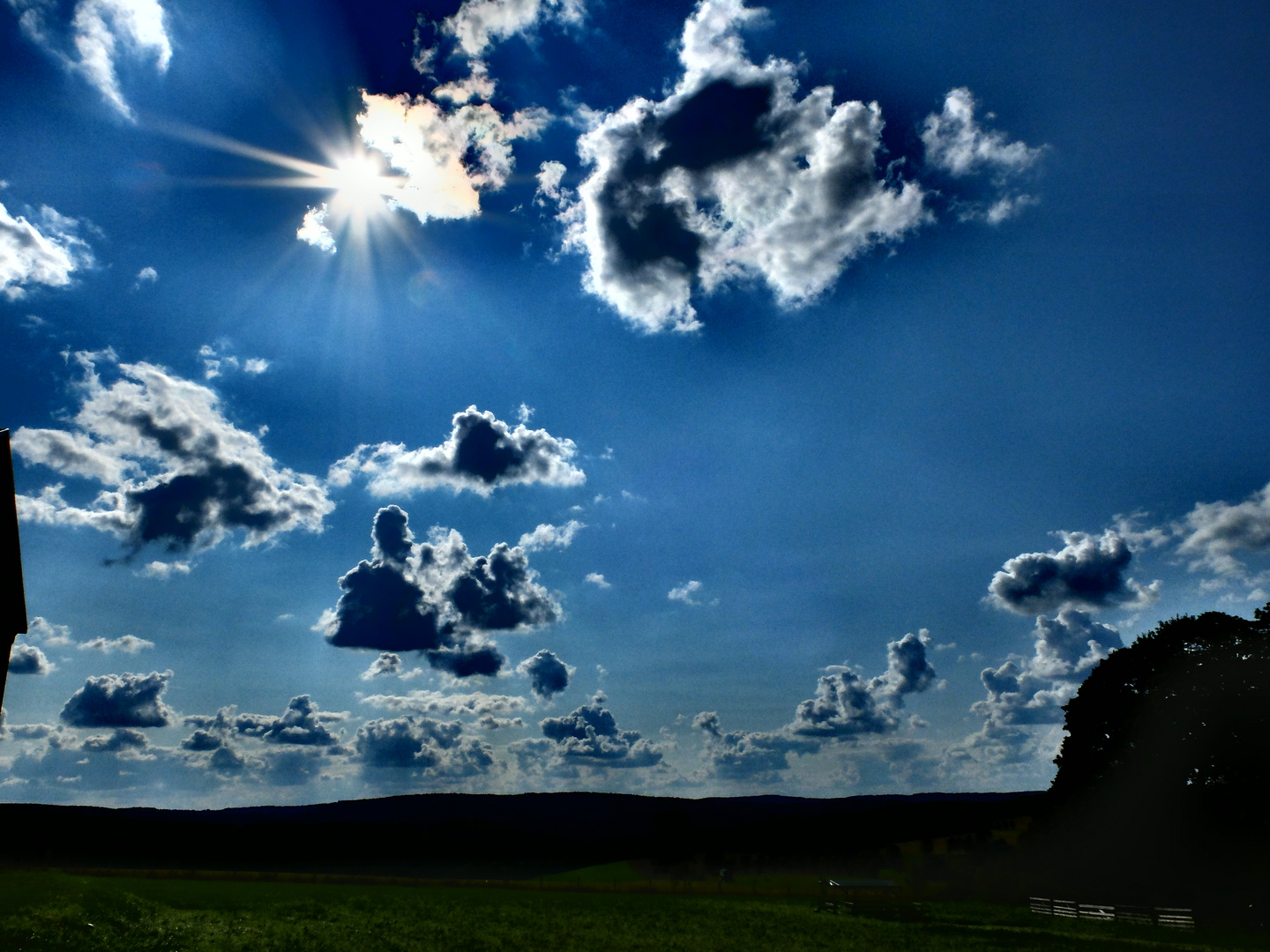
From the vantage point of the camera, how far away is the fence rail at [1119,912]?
4131 centimetres

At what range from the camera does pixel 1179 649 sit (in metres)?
50.2

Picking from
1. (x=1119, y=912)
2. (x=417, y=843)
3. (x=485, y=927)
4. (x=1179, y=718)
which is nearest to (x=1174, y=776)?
(x=1179, y=718)

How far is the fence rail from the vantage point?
1626 inches

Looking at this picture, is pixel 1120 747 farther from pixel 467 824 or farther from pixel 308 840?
pixel 467 824

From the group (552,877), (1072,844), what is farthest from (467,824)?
(1072,844)

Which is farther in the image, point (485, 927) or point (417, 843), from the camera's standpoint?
point (417, 843)

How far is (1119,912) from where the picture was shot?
43781mm

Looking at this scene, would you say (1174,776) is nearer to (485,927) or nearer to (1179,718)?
(1179,718)

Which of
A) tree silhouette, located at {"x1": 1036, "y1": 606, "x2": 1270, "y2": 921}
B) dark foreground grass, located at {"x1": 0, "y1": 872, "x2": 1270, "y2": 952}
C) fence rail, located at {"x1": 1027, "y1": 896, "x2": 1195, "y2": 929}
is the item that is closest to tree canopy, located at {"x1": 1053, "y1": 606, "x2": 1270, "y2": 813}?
tree silhouette, located at {"x1": 1036, "y1": 606, "x2": 1270, "y2": 921}

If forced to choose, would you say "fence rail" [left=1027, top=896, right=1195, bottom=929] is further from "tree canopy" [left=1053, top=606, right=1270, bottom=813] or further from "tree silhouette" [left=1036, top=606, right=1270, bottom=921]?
"tree canopy" [left=1053, top=606, right=1270, bottom=813]

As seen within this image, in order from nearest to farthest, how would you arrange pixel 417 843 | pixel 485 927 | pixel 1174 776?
pixel 485 927
pixel 1174 776
pixel 417 843

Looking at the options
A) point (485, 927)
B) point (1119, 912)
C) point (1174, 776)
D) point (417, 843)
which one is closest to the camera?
point (485, 927)

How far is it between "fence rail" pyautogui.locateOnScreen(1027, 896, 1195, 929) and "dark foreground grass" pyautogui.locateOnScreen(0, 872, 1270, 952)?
1.33 meters

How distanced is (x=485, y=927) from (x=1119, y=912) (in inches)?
1457
